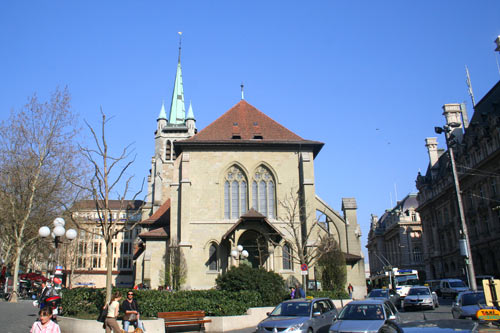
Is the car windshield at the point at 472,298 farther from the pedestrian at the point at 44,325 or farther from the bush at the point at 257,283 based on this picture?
the pedestrian at the point at 44,325

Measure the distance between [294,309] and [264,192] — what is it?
20.3 m

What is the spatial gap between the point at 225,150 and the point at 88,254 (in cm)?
5882

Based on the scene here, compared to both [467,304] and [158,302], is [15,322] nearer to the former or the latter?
[158,302]

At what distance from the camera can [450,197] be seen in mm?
58219

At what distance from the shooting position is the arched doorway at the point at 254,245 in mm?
31109

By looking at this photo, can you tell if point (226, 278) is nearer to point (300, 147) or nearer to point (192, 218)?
point (192, 218)

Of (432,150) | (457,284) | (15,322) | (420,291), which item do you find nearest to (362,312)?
(420,291)

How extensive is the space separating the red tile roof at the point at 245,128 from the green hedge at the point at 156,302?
18.5 meters

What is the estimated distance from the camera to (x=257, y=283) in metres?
21.0

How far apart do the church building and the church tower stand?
81.1 ft

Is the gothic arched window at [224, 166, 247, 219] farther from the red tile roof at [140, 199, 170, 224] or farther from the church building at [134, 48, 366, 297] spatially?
the red tile roof at [140, 199, 170, 224]

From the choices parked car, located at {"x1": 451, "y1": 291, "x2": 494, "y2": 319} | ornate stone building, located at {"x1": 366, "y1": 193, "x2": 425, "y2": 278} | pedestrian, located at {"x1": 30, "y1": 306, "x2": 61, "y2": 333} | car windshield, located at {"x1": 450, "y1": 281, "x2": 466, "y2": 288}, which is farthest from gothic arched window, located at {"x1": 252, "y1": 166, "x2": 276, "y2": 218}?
ornate stone building, located at {"x1": 366, "y1": 193, "x2": 425, "y2": 278}

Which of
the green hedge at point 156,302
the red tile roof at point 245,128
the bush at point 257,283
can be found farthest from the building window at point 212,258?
the green hedge at point 156,302

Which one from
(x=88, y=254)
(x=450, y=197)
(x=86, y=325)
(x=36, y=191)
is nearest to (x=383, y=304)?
(x=86, y=325)
